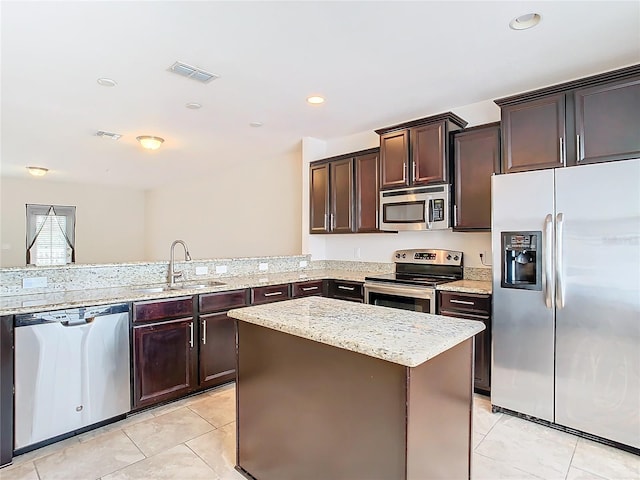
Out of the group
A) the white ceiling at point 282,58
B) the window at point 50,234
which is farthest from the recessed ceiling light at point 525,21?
the window at point 50,234

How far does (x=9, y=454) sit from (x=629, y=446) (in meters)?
3.68

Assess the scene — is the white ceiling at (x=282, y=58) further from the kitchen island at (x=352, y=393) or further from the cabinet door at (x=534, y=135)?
the kitchen island at (x=352, y=393)

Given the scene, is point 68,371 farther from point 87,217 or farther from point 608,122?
point 87,217

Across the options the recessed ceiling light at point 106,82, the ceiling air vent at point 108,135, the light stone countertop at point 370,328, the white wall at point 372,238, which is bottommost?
the light stone countertop at point 370,328

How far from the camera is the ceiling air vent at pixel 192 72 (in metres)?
2.74

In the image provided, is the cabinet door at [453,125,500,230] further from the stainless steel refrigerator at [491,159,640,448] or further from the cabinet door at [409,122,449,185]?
the stainless steel refrigerator at [491,159,640,448]

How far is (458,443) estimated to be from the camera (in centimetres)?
170

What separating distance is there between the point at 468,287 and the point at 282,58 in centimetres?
231

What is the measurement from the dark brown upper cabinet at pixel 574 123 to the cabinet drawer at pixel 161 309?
2.74 meters

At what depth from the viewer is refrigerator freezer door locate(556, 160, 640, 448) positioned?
2.27 metres

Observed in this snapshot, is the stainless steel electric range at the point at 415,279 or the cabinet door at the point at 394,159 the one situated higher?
the cabinet door at the point at 394,159

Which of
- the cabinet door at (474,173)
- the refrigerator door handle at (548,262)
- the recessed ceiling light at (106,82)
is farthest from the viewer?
the cabinet door at (474,173)

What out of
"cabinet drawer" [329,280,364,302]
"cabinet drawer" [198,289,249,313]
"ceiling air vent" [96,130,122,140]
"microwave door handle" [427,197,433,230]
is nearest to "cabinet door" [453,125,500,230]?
"microwave door handle" [427,197,433,230]

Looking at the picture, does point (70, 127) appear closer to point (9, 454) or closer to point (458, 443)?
point (9, 454)
